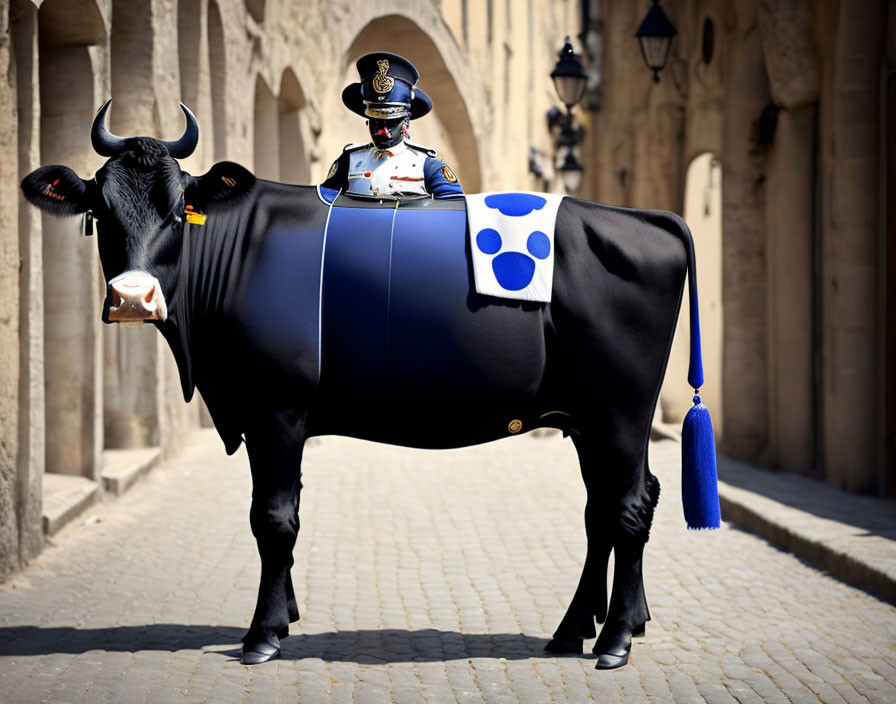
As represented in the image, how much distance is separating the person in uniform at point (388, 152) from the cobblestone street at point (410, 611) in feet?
6.89

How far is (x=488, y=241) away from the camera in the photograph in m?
5.95

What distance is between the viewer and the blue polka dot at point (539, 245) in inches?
235

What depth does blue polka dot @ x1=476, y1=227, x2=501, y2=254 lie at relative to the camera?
19.4ft

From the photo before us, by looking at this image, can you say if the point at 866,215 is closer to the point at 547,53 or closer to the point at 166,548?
the point at 166,548

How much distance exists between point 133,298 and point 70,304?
206 inches

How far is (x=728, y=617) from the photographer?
23.0ft

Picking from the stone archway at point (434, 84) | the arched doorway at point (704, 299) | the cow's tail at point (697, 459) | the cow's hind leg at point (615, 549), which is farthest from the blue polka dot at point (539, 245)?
the stone archway at point (434, 84)

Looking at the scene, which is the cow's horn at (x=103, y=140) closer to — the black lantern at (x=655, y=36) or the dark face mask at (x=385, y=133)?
the dark face mask at (x=385, y=133)

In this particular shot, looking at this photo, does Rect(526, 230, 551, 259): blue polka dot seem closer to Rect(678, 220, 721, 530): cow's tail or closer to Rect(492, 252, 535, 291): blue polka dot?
Rect(492, 252, 535, 291): blue polka dot

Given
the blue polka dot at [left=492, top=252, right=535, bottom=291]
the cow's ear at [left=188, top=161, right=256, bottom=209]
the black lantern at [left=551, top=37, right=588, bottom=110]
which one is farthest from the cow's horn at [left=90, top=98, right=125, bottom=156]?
the black lantern at [left=551, top=37, right=588, bottom=110]

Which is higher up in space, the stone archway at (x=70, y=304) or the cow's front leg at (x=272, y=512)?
the stone archway at (x=70, y=304)

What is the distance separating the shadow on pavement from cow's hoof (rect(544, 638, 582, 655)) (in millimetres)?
45

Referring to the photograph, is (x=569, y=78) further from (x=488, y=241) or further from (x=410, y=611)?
(x=488, y=241)

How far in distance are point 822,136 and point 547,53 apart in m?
24.1
